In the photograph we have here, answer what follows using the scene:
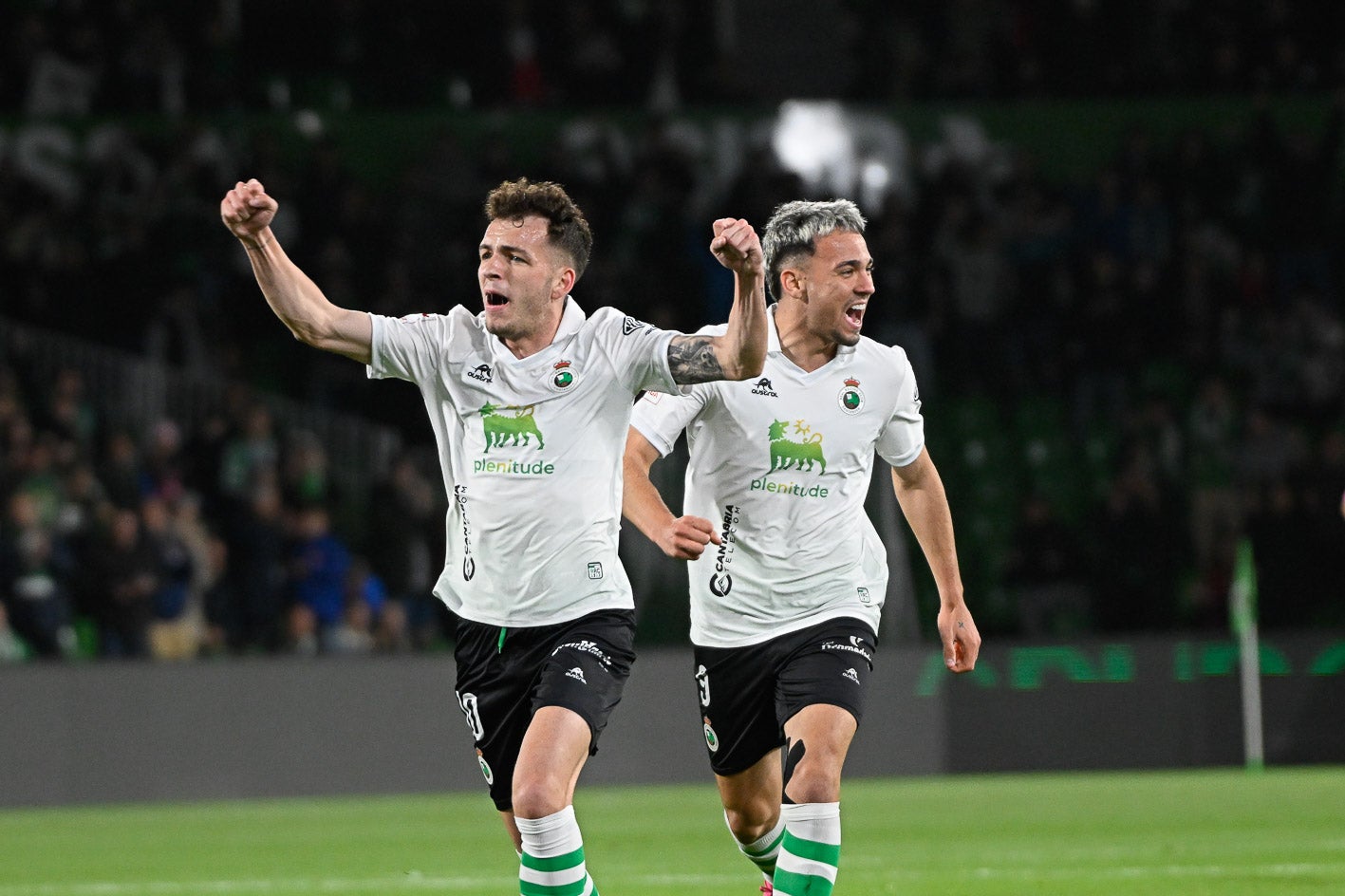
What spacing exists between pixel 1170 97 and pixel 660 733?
10032mm

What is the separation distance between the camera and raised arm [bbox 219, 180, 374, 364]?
535 centimetres

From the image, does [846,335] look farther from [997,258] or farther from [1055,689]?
[997,258]

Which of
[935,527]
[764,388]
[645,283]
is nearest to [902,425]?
[935,527]

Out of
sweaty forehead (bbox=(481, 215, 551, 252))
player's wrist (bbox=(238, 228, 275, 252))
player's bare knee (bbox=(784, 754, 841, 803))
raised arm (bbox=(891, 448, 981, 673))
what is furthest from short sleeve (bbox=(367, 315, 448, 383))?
raised arm (bbox=(891, 448, 981, 673))

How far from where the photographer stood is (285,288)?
5.60 meters

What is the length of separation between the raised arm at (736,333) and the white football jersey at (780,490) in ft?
2.53

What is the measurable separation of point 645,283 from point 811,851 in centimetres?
1301

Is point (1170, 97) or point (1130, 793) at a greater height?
point (1170, 97)

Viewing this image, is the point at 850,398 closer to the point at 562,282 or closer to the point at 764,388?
the point at 764,388

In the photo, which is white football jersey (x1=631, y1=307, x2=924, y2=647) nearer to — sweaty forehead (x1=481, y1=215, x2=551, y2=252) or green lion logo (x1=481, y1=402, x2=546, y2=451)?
green lion logo (x1=481, y1=402, x2=546, y2=451)

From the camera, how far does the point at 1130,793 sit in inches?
514

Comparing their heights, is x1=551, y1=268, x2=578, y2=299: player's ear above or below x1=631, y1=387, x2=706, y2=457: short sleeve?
above

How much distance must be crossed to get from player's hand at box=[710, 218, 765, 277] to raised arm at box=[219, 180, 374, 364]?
42.5 inches

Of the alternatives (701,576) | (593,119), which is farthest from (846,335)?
(593,119)
